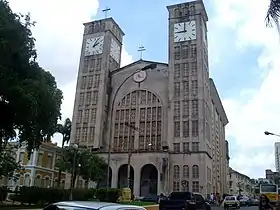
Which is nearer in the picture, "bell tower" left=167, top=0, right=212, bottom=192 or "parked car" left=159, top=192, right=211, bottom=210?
"parked car" left=159, top=192, right=211, bottom=210

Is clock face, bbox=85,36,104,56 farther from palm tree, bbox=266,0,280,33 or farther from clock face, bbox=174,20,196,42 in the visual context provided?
palm tree, bbox=266,0,280,33

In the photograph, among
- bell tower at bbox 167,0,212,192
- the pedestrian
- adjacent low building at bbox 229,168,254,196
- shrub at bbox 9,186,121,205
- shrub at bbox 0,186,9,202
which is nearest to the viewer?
the pedestrian

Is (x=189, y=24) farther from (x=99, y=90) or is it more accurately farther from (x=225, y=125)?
(x=225, y=125)

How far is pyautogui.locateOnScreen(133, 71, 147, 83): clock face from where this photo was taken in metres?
61.2

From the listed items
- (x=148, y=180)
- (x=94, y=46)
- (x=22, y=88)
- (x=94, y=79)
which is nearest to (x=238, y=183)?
(x=148, y=180)

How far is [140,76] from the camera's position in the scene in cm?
6169

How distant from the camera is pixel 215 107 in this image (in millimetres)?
74375

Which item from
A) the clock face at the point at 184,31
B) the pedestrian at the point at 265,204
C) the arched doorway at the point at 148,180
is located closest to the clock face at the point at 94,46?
the clock face at the point at 184,31

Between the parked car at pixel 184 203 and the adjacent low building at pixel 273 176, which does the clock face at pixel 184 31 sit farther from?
the parked car at pixel 184 203

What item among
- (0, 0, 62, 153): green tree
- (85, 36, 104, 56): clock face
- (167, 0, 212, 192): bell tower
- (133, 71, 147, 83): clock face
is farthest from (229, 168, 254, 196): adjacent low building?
(0, 0, 62, 153): green tree

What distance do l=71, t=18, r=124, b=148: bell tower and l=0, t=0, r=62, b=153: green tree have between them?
37.8m

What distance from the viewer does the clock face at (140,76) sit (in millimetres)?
61194

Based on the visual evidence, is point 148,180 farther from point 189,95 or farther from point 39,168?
point 39,168

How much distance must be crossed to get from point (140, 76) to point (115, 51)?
8995 mm
